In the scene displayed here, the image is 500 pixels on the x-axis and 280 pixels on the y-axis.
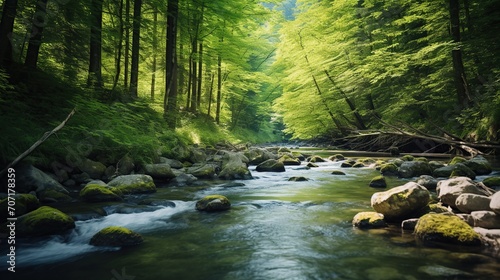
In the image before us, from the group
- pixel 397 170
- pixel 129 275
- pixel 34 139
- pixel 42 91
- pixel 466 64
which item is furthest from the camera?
pixel 466 64

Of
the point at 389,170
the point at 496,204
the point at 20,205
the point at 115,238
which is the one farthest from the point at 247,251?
the point at 389,170

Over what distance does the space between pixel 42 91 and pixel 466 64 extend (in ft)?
45.5

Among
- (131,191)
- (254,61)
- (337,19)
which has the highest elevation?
(254,61)

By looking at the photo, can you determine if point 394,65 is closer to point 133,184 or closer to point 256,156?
point 256,156

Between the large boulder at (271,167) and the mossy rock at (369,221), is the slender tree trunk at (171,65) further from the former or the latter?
the mossy rock at (369,221)

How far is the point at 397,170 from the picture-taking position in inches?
345

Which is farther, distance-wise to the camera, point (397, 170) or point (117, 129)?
point (397, 170)

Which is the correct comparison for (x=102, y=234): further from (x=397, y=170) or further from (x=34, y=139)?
(x=397, y=170)

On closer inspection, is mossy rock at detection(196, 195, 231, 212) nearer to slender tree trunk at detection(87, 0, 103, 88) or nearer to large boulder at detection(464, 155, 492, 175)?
large boulder at detection(464, 155, 492, 175)

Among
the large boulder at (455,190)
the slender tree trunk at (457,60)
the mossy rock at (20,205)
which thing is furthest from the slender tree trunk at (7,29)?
the slender tree trunk at (457,60)

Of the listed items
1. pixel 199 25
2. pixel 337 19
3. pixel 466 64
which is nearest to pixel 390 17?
pixel 337 19

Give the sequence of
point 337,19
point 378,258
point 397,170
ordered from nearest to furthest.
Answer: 1. point 378,258
2. point 397,170
3. point 337,19

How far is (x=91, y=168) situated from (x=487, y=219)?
24.0 feet

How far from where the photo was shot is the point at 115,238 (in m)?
3.57
